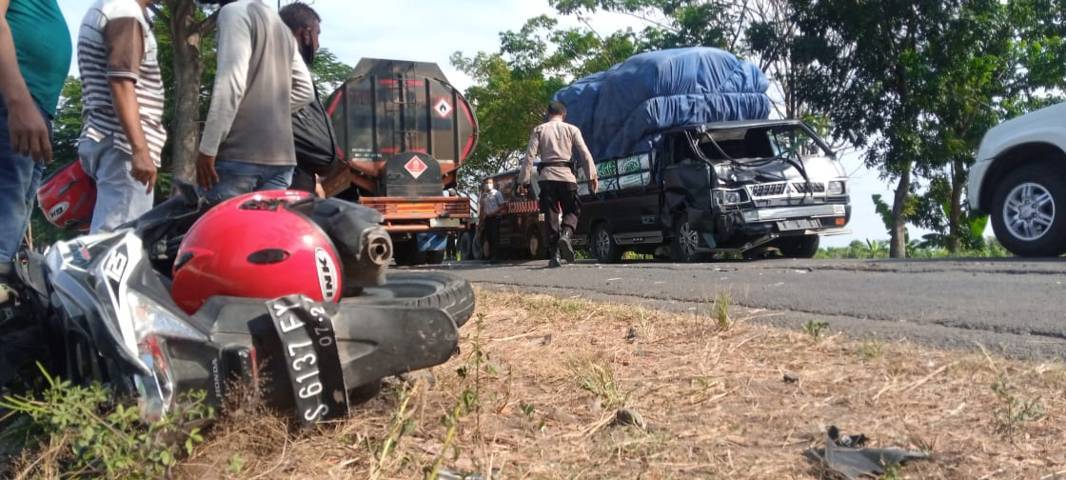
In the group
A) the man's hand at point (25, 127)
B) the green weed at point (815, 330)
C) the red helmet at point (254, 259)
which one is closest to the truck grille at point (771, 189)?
the green weed at point (815, 330)

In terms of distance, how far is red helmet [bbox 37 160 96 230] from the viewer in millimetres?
3963

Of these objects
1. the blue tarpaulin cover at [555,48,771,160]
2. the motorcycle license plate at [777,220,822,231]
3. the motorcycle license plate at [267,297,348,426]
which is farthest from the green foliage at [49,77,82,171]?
the motorcycle license plate at [267,297,348,426]

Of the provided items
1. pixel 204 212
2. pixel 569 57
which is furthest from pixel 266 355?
pixel 569 57

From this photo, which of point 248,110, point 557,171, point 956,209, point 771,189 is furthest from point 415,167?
point 956,209

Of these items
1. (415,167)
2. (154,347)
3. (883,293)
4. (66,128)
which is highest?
(66,128)

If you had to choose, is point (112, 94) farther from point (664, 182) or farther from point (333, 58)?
point (333, 58)

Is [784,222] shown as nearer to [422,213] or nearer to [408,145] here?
[422,213]

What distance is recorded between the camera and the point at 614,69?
15.0 m

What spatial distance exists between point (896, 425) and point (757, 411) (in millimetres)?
376

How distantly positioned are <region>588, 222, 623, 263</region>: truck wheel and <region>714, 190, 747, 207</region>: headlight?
2.59m

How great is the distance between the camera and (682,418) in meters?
2.73

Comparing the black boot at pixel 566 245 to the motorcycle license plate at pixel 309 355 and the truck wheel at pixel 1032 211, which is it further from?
the motorcycle license plate at pixel 309 355

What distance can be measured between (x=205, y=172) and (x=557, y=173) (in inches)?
271

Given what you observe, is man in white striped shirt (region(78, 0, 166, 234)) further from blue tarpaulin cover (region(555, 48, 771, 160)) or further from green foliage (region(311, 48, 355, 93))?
green foliage (region(311, 48, 355, 93))
